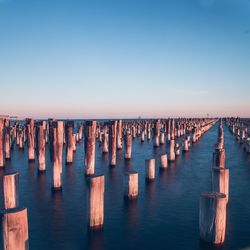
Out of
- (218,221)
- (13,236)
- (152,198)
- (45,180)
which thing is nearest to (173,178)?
(152,198)

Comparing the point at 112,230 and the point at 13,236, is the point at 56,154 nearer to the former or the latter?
the point at 112,230

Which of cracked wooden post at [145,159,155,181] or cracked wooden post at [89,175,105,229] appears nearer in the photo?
cracked wooden post at [89,175,105,229]

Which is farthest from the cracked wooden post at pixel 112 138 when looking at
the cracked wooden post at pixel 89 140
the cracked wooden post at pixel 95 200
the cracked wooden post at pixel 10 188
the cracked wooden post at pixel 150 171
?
the cracked wooden post at pixel 95 200

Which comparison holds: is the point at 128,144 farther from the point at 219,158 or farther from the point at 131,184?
the point at 131,184

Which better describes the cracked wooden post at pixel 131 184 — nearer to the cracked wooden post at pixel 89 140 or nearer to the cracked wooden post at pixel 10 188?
the cracked wooden post at pixel 10 188

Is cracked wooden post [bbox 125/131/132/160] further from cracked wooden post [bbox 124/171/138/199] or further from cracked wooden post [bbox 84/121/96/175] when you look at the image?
cracked wooden post [bbox 124/171/138/199]

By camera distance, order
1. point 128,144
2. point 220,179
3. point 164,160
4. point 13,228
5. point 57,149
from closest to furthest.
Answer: point 13,228 < point 220,179 < point 57,149 < point 164,160 < point 128,144

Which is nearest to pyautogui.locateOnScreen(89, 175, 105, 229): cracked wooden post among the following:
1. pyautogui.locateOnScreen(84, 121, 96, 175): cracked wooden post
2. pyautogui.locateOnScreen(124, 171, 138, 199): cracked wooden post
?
pyautogui.locateOnScreen(124, 171, 138, 199): cracked wooden post

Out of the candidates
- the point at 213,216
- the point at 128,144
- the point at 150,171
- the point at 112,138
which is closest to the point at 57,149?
the point at 150,171
